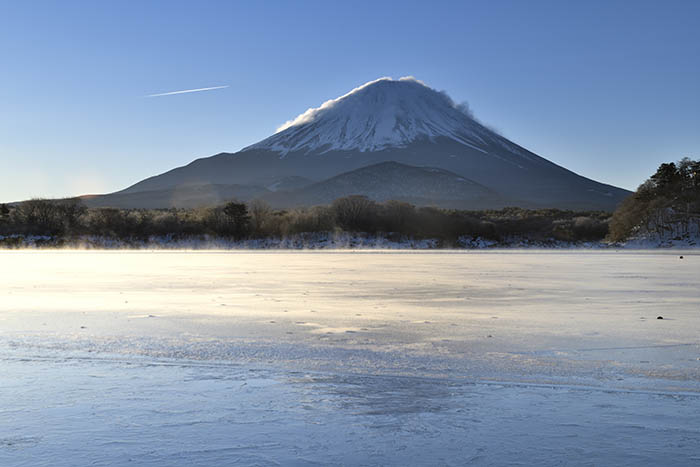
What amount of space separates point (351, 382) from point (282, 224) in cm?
3648

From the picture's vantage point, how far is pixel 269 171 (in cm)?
19688

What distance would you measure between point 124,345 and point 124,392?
1795mm

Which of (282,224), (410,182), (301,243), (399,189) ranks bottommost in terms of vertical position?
(301,243)

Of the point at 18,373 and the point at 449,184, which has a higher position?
the point at 449,184

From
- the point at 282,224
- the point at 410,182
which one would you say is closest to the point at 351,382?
the point at 282,224

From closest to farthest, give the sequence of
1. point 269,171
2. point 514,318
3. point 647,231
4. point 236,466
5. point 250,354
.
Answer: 1. point 236,466
2. point 250,354
3. point 514,318
4. point 647,231
5. point 269,171

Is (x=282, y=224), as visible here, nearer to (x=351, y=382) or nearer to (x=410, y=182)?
(x=351, y=382)

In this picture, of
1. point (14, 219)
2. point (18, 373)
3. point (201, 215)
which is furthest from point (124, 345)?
point (14, 219)

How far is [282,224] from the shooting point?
135 ft

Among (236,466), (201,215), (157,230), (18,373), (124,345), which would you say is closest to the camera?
(236,466)

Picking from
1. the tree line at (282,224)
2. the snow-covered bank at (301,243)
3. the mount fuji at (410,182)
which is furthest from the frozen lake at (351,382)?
the mount fuji at (410,182)

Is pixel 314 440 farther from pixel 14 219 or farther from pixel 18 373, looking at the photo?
pixel 14 219

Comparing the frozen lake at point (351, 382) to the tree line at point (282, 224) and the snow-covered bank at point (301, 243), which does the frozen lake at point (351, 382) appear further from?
the tree line at point (282, 224)

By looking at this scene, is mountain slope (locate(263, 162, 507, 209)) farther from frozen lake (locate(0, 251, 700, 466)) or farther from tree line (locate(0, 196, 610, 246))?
frozen lake (locate(0, 251, 700, 466))
